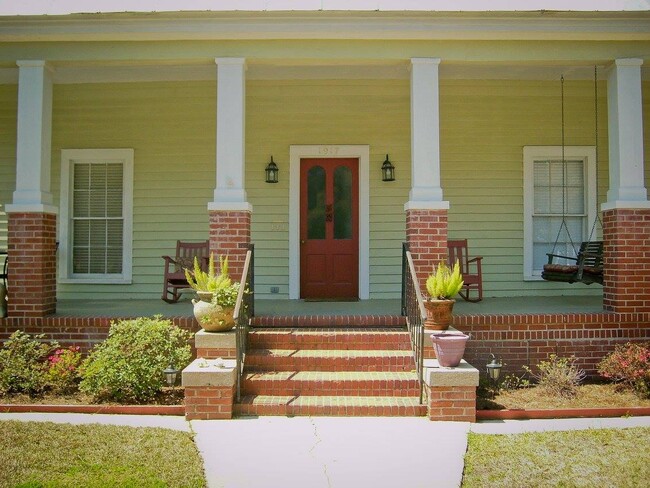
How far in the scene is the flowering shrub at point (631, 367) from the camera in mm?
5961

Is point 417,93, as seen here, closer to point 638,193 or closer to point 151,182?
point 638,193

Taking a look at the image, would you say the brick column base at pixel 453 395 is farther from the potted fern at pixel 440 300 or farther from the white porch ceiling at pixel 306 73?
the white porch ceiling at pixel 306 73

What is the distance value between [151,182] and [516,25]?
5407 mm

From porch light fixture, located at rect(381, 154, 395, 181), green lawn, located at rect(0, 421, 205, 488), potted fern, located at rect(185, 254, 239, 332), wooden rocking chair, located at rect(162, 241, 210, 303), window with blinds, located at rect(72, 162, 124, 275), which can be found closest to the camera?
green lawn, located at rect(0, 421, 205, 488)

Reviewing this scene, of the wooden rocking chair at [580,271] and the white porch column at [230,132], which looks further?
the wooden rocking chair at [580,271]

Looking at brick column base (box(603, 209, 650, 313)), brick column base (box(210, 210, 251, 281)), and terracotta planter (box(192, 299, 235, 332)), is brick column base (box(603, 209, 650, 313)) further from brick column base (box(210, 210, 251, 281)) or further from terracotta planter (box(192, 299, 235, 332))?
terracotta planter (box(192, 299, 235, 332))

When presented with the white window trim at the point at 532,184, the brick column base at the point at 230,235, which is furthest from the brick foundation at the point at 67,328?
the white window trim at the point at 532,184

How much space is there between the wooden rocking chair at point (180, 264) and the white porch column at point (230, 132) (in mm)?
1693

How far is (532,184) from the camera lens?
904cm

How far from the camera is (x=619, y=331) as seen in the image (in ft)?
22.4

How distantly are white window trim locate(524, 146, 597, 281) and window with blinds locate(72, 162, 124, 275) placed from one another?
5.96 m

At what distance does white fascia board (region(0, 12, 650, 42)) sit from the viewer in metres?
6.73

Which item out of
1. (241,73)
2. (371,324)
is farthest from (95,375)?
(241,73)

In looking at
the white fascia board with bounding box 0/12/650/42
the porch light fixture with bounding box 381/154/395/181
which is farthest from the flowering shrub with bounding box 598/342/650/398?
the porch light fixture with bounding box 381/154/395/181
